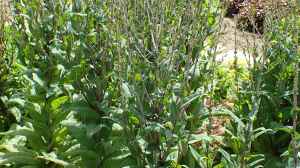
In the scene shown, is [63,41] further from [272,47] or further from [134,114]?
[272,47]

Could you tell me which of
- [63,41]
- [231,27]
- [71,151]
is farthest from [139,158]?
[231,27]

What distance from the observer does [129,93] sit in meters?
4.06

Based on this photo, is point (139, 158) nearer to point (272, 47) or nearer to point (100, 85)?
point (100, 85)

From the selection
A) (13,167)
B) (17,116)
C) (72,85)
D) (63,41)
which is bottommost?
(13,167)

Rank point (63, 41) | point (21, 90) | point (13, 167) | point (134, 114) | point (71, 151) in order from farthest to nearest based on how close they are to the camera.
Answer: point (21, 90) → point (63, 41) → point (13, 167) → point (71, 151) → point (134, 114)

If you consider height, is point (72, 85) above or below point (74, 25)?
below

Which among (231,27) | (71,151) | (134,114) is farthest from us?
(231,27)

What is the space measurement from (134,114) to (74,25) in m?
1.81

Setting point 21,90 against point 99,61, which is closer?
point 99,61

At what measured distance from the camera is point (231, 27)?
11.6m

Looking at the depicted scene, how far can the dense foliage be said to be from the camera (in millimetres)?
3750

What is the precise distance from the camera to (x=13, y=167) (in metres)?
4.71

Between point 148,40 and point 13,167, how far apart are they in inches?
72.4

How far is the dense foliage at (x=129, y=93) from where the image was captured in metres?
3.75
